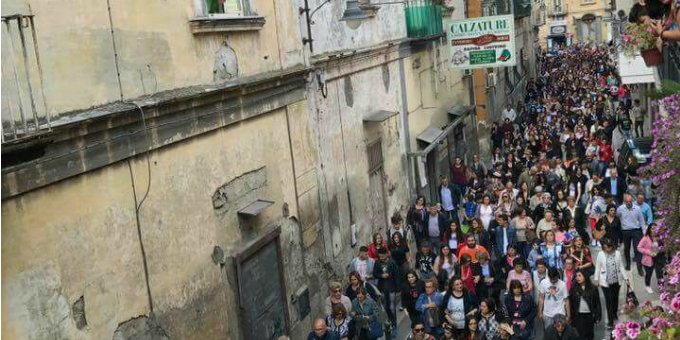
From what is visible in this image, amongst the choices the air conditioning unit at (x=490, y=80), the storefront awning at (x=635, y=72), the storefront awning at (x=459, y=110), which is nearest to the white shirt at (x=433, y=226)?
the storefront awning at (x=459, y=110)

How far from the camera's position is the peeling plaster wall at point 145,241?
656 centimetres

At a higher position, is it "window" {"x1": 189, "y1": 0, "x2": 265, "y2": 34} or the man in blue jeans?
"window" {"x1": 189, "y1": 0, "x2": 265, "y2": 34}

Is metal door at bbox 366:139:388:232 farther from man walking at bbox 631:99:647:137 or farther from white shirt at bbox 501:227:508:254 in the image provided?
man walking at bbox 631:99:647:137

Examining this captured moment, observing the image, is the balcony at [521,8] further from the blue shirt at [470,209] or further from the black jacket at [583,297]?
the black jacket at [583,297]

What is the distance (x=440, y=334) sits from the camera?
10.8 metres

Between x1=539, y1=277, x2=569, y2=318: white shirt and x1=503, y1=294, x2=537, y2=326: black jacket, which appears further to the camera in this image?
x1=539, y1=277, x2=569, y2=318: white shirt

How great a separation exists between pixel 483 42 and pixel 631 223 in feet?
22.3

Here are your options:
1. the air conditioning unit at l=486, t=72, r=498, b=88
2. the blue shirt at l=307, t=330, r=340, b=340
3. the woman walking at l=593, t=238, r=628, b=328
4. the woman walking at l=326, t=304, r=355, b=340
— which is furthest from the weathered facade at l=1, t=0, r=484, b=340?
the air conditioning unit at l=486, t=72, r=498, b=88

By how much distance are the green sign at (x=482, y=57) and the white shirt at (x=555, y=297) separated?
912 cm

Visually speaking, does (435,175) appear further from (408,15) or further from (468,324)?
(468,324)

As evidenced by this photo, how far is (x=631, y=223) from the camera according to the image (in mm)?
13492

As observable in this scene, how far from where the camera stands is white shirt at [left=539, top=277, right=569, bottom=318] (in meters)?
10.5

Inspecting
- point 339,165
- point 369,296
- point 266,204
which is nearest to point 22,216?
point 266,204

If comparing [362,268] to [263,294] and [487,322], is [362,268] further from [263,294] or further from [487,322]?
[487,322]
